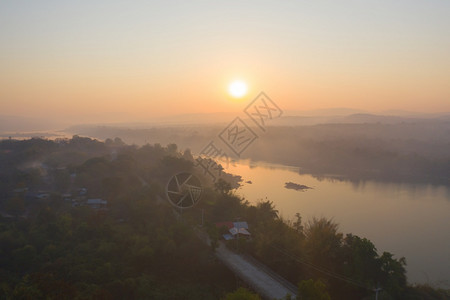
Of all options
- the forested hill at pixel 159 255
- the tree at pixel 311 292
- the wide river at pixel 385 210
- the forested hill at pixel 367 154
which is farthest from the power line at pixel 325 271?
the forested hill at pixel 367 154

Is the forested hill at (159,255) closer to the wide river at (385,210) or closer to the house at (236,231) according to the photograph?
the house at (236,231)

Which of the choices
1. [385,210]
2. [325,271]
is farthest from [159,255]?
[385,210]

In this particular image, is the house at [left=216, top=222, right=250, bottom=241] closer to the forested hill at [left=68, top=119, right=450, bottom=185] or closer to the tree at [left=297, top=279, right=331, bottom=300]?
the tree at [left=297, top=279, right=331, bottom=300]

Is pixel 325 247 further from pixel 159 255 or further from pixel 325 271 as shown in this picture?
pixel 159 255

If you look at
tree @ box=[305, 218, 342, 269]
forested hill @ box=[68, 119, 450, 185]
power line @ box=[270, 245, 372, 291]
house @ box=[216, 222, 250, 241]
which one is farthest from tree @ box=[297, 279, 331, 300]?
forested hill @ box=[68, 119, 450, 185]

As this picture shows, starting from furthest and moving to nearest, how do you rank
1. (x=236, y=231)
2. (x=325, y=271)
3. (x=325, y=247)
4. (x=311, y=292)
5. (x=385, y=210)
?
(x=385, y=210)
(x=236, y=231)
(x=325, y=247)
(x=325, y=271)
(x=311, y=292)

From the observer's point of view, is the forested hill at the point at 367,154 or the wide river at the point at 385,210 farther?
the forested hill at the point at 367,154
